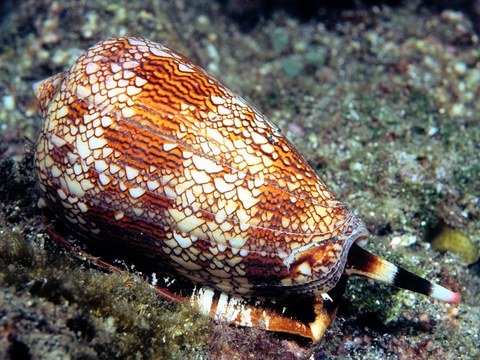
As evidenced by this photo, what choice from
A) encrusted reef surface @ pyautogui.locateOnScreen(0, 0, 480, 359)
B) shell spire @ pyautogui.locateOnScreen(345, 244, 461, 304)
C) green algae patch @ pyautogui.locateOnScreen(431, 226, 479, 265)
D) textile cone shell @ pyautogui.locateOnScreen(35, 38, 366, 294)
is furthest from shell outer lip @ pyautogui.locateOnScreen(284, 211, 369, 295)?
green algae patch @ pyautogui.locateOnScreen(431, 226, 479, 265)

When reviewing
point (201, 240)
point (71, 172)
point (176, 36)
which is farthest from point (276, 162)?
point (176, 36)

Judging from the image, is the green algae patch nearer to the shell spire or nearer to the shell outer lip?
the shell spire

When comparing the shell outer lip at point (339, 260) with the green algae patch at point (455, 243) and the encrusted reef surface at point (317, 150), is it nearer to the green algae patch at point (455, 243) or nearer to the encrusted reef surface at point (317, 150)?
the encrusted reef surface at point (317, 150)

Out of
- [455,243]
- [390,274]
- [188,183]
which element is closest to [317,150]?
[455,243]

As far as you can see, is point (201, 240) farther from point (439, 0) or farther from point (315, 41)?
point (439, 0)

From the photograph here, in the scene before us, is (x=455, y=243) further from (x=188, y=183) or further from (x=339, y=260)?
(x=188, y=183)

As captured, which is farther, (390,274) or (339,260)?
(390,274)
